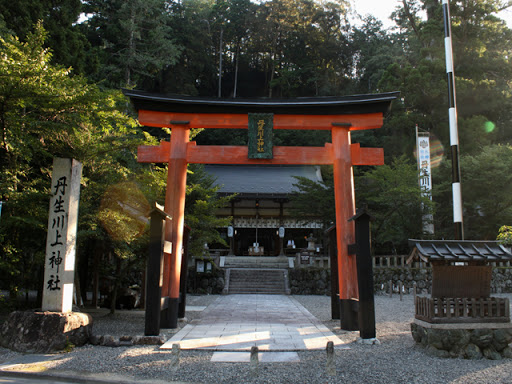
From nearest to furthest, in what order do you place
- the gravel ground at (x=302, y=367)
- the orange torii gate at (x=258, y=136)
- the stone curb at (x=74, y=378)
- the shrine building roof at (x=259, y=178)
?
the stone curb at (x=74, y=378) → the gravel ground at (x=302, y=367) → the orange torii gate at (x=258, y=136) → the shrine building roof at (x=259, y=178)

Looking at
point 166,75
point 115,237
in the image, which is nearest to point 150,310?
point 115,237

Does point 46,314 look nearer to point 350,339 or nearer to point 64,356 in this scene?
point 64,356

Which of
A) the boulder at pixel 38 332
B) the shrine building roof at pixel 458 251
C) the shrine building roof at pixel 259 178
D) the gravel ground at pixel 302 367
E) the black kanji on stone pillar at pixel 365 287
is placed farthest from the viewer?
the shrine building roof at pixel 259 178

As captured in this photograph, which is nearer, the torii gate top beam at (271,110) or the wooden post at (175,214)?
the wooden post at (175,214)

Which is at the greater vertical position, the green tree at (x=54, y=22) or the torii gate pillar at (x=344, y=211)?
the green tree at (x=54, y=22)

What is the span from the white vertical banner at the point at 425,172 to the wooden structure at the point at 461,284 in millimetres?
12246

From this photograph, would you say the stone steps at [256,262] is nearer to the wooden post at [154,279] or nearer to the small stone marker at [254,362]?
the wooden post at [154,279]

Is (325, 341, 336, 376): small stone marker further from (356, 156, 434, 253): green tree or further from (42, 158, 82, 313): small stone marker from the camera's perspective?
(356, 156, 434, 253): green tree

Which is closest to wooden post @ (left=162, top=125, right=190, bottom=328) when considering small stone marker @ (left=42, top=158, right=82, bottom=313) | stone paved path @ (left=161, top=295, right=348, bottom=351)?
stone paved path @ (left=161, top=295, right=348, bottom=351)

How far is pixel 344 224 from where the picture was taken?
352 inches

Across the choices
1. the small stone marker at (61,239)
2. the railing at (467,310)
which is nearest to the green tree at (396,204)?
the railing at (467,310)

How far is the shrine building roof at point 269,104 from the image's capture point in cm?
946

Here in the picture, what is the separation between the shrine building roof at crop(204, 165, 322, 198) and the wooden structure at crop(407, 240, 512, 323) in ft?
54.6

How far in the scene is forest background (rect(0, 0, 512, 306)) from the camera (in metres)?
7.59
